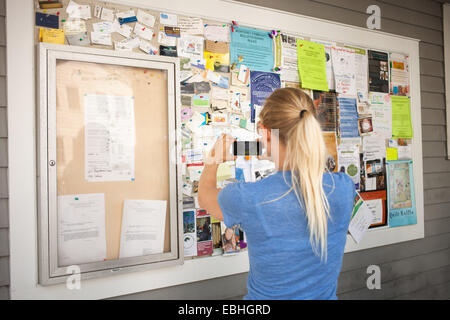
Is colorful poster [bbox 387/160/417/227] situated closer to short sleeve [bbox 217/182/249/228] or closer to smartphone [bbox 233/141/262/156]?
smartphone [bbox 233/141/262/156]

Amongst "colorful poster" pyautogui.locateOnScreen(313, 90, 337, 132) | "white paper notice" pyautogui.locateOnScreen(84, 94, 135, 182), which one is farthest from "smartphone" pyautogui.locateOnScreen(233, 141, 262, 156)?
"colorful poster" pyautogui.locateOnScreen(313, 90, 337, 132)

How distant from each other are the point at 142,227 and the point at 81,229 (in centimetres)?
26

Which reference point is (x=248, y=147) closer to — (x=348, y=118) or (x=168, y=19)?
(x=168, y=19)

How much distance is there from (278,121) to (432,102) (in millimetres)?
2090

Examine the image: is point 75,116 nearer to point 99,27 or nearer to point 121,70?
point 121,70

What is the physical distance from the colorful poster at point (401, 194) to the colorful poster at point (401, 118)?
0.68 ft

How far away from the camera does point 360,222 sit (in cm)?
207

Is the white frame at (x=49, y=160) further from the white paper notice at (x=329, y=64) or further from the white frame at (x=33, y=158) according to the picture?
the white paper notice at (x=329, y=64)

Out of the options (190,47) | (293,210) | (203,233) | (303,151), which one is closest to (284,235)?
(293,210)

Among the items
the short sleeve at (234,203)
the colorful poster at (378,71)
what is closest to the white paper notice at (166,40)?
the short sleeve at (234,203)

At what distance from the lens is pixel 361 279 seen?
6.91 feet

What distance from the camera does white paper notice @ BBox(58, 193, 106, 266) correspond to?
4.25 feet

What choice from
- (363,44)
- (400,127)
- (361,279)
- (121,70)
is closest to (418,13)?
(363,44)

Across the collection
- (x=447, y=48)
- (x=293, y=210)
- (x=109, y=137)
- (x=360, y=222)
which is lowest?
(x=360, y=222)
